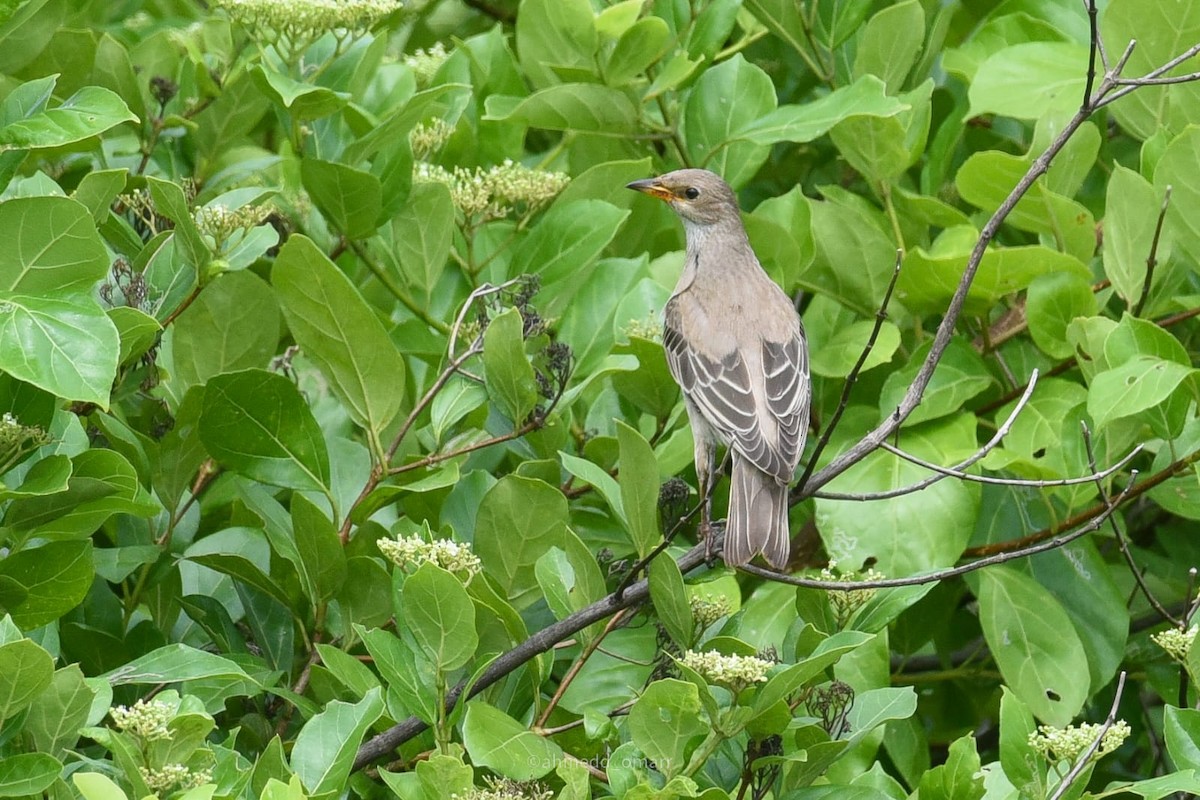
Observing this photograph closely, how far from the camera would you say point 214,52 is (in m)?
5.17

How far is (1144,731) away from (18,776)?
169 inches

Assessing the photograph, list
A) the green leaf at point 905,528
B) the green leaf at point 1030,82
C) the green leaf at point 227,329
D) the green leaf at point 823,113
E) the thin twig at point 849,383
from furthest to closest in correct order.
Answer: the green leaf at point 1030,82
the green leaf at point 823,113
the green leaf at point 905,528
the green leaf at point 227,329
the thin twig at point 849,383

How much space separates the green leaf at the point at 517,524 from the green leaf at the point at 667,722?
74cm

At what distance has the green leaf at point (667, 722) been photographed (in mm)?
2895

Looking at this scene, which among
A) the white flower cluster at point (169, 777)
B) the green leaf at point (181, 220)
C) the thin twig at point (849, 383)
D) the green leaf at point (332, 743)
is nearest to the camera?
the white flower cluster at point (169, 777)

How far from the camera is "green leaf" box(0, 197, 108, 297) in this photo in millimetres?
3154

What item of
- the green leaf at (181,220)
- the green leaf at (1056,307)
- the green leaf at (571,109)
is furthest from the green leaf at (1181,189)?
the green leaf at (181,220)

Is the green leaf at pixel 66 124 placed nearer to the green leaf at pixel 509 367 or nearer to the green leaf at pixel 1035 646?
the green leaf at pixel 509 367

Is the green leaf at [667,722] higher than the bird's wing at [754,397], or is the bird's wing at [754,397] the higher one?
the green leaf at [667,722]

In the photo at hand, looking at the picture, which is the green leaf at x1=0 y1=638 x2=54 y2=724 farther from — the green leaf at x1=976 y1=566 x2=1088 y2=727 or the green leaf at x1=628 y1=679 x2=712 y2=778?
the green leaf at x1=976 y1=566 x2=1088 y2=727

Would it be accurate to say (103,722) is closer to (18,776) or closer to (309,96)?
(18,776)

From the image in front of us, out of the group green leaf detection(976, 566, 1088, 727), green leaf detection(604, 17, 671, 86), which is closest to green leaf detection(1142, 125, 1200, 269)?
green leaf detection(976, 566, 1088, 727)

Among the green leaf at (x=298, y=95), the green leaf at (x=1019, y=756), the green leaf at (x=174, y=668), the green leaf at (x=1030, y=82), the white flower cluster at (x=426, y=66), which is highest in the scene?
the green leaf at (x=298, y=95)

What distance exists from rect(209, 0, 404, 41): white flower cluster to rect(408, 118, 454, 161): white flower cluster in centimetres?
57
